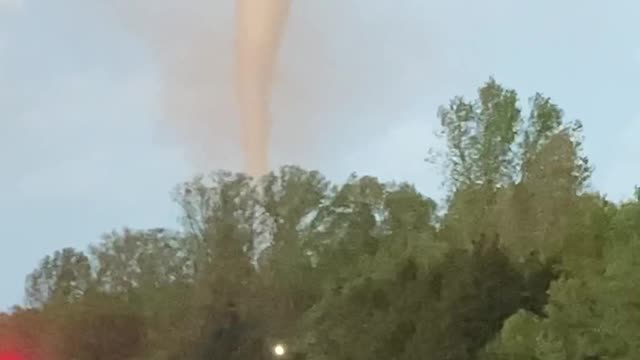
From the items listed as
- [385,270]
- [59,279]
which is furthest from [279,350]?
[59,279]

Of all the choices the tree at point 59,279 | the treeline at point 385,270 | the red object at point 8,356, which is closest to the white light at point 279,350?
the treeline at point 385,270

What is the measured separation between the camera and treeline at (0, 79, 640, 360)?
121 ft

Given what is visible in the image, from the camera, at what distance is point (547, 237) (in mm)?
42750

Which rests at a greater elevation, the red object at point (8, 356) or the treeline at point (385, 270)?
the treeline at point (385, 270)

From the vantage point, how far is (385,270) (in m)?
46.6

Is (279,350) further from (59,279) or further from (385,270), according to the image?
(59,279)

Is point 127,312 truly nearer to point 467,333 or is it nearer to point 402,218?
point 402,218

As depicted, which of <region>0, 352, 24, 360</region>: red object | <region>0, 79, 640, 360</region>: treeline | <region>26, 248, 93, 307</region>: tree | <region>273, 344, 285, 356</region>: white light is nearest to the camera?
<region>0, 352, 24, 360</region>: red object

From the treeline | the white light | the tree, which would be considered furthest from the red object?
the tree

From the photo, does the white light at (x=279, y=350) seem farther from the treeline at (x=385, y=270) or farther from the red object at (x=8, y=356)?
the red object at (x=8, y=356)

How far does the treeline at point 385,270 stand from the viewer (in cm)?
3684

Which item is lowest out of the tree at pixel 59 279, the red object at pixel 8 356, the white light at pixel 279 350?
the red object at pixel 8 356

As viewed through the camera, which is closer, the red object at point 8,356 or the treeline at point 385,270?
the red object at point 8,356

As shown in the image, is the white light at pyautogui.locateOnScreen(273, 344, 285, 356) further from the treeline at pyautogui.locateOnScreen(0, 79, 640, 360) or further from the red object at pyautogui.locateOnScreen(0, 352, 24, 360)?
the red object at pyautogui.locateOnScreen(0, 352, 24, 360)
